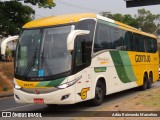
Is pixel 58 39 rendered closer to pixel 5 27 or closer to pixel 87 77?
pixel 87 77

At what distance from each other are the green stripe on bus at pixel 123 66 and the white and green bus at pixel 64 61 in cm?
83

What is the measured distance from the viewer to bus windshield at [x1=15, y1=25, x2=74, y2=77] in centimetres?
1195

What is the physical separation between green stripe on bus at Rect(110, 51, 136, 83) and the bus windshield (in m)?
3.80

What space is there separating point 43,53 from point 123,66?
19.4ft

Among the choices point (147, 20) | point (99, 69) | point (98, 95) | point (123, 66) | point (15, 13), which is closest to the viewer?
point (98, 95)

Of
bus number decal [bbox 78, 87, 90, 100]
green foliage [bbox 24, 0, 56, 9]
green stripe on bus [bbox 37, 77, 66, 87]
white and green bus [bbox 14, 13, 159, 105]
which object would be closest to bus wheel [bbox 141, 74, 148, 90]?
white and green bus [bbox 14, 13, 159, 105]

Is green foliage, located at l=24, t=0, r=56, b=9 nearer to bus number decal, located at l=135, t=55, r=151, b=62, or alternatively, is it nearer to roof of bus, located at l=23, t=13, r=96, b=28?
bus number decal, located at l=135, t=55, r=151, b=62

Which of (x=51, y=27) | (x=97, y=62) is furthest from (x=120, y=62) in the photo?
(x=51, y=27)

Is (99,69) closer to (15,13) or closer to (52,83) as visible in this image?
(52,83)

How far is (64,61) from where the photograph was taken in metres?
12.0

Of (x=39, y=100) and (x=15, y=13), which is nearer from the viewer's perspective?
(x=39, y=100)

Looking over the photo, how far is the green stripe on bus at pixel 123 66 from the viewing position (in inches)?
634

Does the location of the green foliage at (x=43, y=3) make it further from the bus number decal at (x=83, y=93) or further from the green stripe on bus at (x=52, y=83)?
the green stripe on bus at (x=52, y=83)

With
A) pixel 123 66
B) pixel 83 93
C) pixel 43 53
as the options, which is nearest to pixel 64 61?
pixel 43 53
